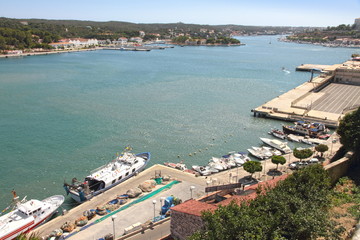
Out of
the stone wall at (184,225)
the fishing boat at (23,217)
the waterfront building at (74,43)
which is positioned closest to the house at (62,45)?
the waterfront building at (74,43)

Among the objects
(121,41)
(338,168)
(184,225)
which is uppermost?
(121,41)

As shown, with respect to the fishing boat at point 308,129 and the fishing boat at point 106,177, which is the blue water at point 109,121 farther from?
the fishing boat at point 308,129

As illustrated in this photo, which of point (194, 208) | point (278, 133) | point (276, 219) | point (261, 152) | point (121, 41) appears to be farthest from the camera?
point (121, 41)

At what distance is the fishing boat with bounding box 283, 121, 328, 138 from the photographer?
94.1ft

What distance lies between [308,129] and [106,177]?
19.1 metres

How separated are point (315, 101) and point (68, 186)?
3371cm

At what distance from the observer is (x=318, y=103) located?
40.3 meters

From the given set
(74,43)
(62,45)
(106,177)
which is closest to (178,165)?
(106,177)

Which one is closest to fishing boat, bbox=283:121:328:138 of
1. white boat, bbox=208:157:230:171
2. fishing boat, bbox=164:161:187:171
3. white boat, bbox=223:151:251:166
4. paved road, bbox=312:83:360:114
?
white boat, bbox=223:151:251:166

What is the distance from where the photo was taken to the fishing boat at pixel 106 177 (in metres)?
18.1

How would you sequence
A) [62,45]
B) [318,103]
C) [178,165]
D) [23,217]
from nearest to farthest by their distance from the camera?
[23,217] < [178,165] < [318,103] < [62,45]

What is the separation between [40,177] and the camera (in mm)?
20938

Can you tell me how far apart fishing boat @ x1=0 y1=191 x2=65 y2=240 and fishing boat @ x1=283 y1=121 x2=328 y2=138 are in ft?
70.1

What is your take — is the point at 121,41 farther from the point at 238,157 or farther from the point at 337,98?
the point at 238,157
